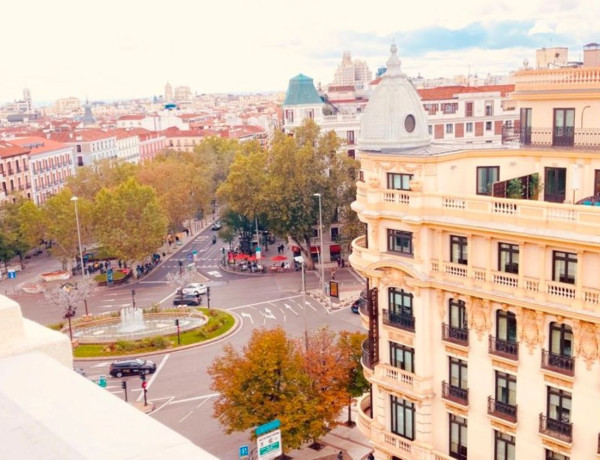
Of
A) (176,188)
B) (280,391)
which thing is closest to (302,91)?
(176,188)

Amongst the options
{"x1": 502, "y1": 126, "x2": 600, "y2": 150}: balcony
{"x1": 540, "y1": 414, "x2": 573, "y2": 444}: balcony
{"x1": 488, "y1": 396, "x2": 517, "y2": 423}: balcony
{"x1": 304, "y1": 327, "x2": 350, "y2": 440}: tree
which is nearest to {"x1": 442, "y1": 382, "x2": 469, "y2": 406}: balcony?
{"x1": 488, "y1": 396, "x2": 517, "y2": 423}: balcony

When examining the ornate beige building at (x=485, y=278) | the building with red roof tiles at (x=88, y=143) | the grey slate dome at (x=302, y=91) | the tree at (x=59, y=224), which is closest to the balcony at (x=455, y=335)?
the ornate beige building at (x=485, y=278)

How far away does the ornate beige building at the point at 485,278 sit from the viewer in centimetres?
2495

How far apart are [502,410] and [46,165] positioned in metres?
96.6

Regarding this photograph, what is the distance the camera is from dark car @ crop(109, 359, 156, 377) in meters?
49.1

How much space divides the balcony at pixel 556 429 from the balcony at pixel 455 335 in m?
4.13

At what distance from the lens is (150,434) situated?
5883 mm

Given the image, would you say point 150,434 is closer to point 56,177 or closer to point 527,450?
point 527,450

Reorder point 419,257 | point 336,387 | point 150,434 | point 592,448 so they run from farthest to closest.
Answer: point 336,387
point 419,257
point 592,448
point 150,434

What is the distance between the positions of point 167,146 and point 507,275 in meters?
149

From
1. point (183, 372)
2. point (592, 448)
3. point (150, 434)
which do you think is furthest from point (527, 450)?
point (183, 372)

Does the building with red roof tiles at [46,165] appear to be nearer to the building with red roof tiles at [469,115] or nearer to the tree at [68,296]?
the tree at [68,296]

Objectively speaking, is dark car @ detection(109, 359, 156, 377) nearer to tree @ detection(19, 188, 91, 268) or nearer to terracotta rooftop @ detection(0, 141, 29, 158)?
tree @ detection(19, 188, 91, 268)

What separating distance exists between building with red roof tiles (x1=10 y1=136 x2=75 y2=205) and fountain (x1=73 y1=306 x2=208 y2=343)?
158ft
